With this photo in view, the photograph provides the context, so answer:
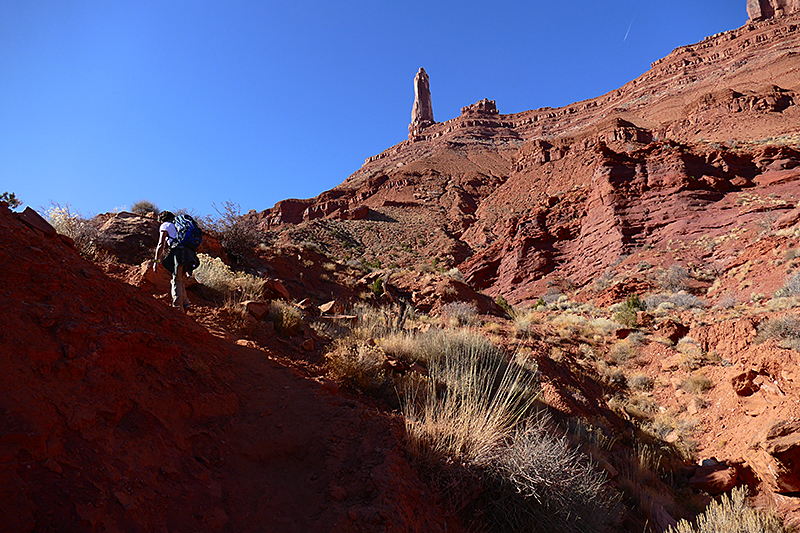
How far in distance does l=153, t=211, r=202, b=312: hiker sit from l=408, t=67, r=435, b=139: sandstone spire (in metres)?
84.5

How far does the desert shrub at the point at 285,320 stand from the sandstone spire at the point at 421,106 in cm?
8478

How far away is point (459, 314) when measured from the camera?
9.86m

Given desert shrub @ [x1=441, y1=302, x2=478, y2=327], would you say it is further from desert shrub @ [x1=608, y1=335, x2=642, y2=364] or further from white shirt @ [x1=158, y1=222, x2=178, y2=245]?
white shirt @ [x1=158, y1=222, x2=178, y2=245]

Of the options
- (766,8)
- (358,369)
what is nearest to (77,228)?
(358,369)

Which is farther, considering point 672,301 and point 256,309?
point 672,301

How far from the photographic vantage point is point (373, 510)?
2107mm

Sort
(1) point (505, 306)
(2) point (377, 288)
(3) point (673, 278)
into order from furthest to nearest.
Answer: (3) point (673, 278) < (1) point (505, 306) < (2) point (377, 288)

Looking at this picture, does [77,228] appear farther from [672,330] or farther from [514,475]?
[672,330]

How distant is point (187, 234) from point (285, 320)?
195 centimetres

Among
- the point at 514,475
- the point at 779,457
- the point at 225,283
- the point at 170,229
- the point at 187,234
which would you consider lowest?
the point at 779,457

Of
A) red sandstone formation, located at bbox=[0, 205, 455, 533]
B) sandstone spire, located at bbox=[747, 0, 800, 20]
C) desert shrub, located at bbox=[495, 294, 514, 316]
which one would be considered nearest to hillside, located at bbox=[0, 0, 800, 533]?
red sandstone formation, located at bbox=[0, 205, 455, 533]

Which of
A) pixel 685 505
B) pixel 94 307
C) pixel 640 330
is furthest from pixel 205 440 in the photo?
pixel 640 330

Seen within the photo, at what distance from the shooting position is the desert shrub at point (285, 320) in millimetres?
5191

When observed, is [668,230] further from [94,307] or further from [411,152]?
[411,152]
